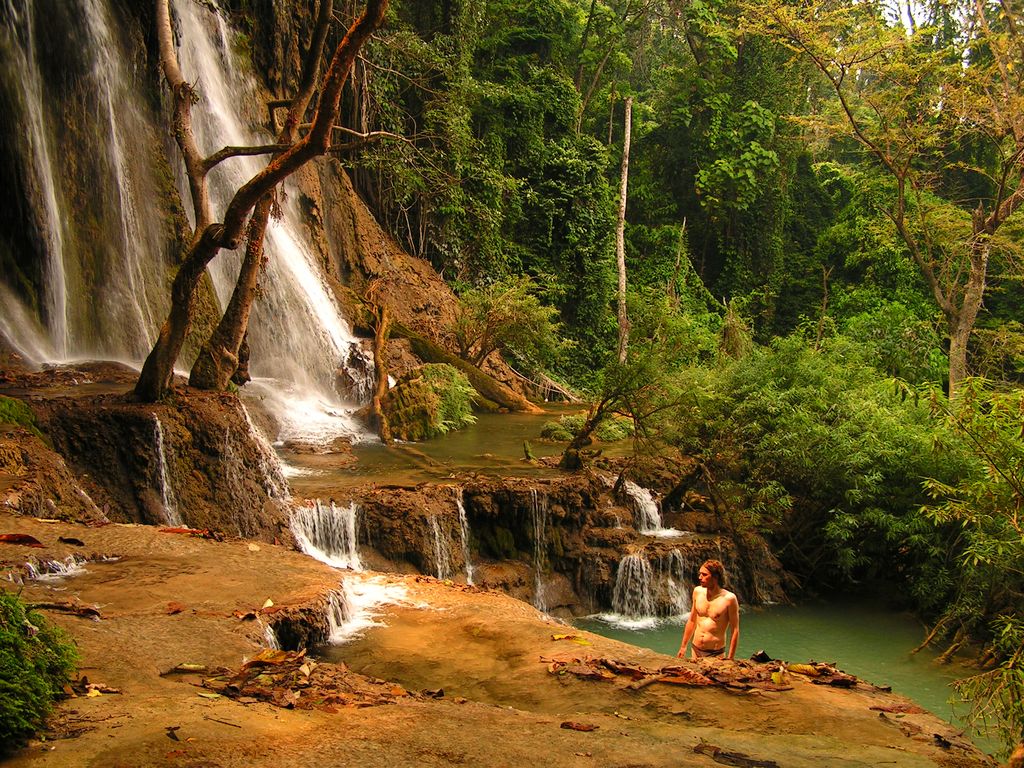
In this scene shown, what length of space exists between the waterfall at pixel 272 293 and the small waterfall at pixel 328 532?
459 cm

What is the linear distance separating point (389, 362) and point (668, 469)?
746 cm

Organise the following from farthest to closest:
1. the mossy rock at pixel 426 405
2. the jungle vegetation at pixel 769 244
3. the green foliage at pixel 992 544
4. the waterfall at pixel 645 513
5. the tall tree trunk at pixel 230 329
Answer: the mossy rock at pixel 426 405, the waterfall at pixel 645 513, the jungle vegetation at pixel 769 244, the tall tree trunk at pixel 230 329, the green foliage at pixel 992 544

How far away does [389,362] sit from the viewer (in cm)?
1850

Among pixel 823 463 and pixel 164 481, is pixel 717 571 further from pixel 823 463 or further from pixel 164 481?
pixel 823 463

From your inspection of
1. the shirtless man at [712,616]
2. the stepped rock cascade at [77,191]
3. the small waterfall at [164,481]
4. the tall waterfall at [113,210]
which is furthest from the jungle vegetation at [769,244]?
the stepped rock cascade at [77,191]

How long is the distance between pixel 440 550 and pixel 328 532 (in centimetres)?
158

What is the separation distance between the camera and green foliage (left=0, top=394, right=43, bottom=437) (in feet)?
26.2

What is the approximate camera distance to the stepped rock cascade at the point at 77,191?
1138 centimetres

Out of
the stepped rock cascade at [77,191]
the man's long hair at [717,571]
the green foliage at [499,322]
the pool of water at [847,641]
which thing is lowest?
the pool of water at [847,641]

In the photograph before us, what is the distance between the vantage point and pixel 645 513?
524 inches

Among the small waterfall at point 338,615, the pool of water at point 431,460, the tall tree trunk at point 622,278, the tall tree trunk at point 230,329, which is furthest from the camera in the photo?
the tall tree trunk at point 622,278

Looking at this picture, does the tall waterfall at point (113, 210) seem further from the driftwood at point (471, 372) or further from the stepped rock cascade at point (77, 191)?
the driftwood at point (471, 372)

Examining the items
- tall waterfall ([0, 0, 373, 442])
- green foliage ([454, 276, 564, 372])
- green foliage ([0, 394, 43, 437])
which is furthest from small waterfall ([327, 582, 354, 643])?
green foliage ([454, 276, 564, 372])

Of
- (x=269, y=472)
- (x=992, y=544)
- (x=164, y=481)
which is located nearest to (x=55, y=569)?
(x=164, y=481)
